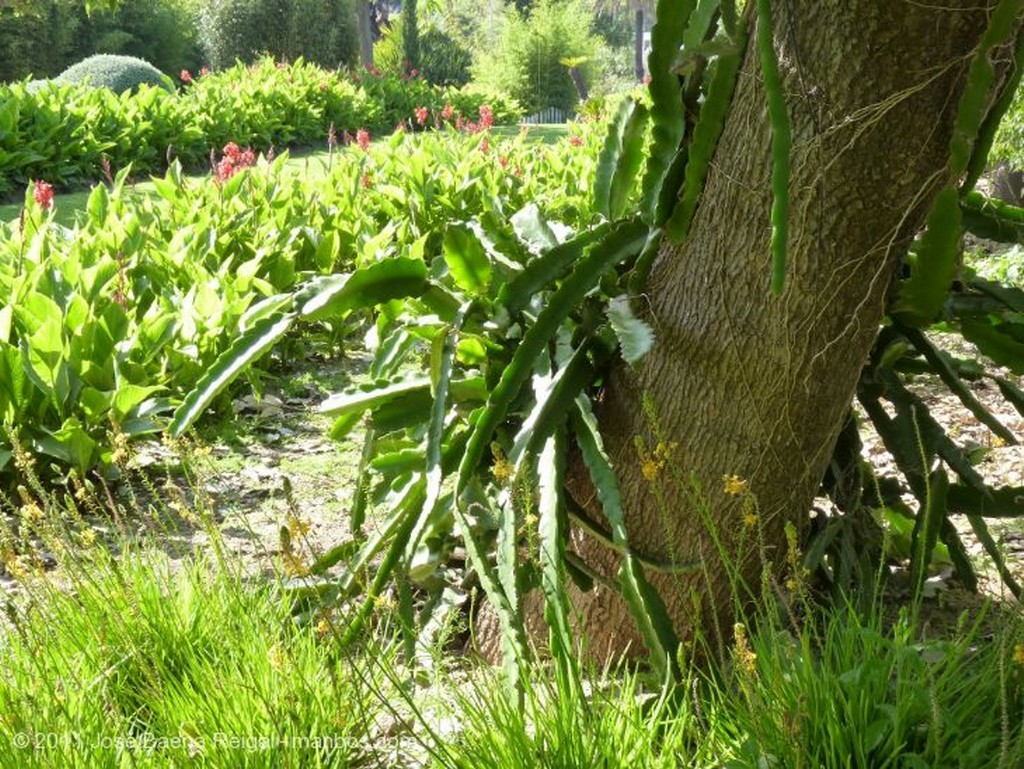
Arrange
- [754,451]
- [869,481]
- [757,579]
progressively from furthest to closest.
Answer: [869,481], [757,579], [754,451]

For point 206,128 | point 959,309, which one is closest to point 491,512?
point 959,309

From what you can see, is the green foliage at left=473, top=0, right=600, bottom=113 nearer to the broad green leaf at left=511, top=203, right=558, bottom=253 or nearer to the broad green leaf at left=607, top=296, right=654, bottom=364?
the broad green leaf at left=511, top=203, right=558, bottom=253

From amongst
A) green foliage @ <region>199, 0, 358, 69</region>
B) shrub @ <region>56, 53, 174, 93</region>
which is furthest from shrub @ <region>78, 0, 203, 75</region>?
shrub @ <region>56, 53, 174, 93</region>

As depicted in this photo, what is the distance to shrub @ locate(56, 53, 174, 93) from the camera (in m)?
18.2

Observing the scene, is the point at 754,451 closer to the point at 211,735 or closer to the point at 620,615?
the point at 620,615

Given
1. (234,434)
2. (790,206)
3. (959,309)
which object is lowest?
(234,434)

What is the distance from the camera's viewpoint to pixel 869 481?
2699 millimetres

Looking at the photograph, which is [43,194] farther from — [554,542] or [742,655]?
[742,655]

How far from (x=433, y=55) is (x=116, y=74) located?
17.3 metres

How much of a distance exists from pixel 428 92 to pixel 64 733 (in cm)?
2068

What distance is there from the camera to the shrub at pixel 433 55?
2911 centimetres

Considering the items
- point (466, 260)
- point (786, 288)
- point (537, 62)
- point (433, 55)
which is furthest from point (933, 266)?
point (433, 55)

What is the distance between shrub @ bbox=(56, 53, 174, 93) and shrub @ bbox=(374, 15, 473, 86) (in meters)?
9.85

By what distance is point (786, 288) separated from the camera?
209 centimetres
